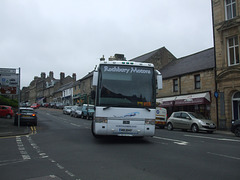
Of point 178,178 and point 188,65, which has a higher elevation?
point 188,65

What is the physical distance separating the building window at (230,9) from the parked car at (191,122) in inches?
404

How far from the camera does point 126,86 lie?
34.4ft

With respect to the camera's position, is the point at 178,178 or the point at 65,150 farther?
the point at 65,150

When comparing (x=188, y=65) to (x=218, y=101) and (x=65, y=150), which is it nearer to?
(x=218, y=101)

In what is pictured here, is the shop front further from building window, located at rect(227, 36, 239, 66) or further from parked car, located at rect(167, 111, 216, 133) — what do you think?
parked car, located at rect(167, 111, 216, 133)

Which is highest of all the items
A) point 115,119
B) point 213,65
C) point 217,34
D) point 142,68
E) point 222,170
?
point 217,34

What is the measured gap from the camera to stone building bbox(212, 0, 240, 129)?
22156 mm

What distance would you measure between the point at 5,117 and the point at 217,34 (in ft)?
80.3

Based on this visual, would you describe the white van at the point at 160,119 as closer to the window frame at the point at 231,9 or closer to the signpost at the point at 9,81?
the window frame at the point at 231,9

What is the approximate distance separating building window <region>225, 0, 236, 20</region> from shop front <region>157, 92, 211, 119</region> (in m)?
7.57

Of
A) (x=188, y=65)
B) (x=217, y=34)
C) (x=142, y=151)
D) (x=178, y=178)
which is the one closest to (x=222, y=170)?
(x=178, y=178)

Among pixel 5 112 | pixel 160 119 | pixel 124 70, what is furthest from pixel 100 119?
pixel 5 112

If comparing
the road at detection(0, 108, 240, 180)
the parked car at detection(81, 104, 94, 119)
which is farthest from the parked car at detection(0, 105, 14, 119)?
the road at detection(0, 108, 240, 180)

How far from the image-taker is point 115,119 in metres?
10.2
